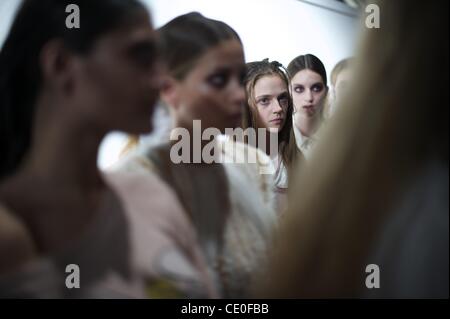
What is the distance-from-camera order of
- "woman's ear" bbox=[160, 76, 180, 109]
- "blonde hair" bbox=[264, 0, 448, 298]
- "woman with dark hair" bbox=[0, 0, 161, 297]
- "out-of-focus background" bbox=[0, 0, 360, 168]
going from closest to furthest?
"blonde hair" bbox=[264, 0, 448, 298] → "woman with dark hair" bbox=[0, 0, 161, 297] → "woman's ear" bbox=[160, 76, 180, 109] → "out-of-focus background" bbox=[0, 0, 360, 168]

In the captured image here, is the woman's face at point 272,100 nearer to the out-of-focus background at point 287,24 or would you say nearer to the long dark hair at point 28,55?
the out-of-focus background at point 287,24

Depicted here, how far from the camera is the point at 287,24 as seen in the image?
4.19 ft

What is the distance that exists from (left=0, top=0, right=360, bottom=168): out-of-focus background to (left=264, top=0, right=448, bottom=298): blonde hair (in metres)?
0.34

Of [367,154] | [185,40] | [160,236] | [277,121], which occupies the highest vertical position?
[185,40]

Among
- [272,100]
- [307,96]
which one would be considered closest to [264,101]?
[272,100]

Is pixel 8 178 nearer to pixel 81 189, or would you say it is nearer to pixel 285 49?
pixel 81 189

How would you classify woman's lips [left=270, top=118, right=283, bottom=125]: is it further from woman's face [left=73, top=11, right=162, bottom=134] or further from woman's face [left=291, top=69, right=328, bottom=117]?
woman's face [left=73, top=11, right=162, bottom=134]

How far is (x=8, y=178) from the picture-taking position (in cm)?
87

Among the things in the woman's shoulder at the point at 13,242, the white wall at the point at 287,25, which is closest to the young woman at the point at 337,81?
the white wall at the point at 287,25

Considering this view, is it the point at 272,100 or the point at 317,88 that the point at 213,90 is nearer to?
the point at 272,100

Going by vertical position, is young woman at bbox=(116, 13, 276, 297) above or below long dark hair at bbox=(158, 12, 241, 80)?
below

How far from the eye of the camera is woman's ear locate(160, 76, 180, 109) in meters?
1.01

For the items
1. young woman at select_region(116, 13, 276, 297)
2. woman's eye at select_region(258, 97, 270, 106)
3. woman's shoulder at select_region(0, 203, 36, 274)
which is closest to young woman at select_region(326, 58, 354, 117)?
woman's eye at select_region(258, 97, 270, 106)

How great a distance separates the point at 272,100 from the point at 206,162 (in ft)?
0.93
